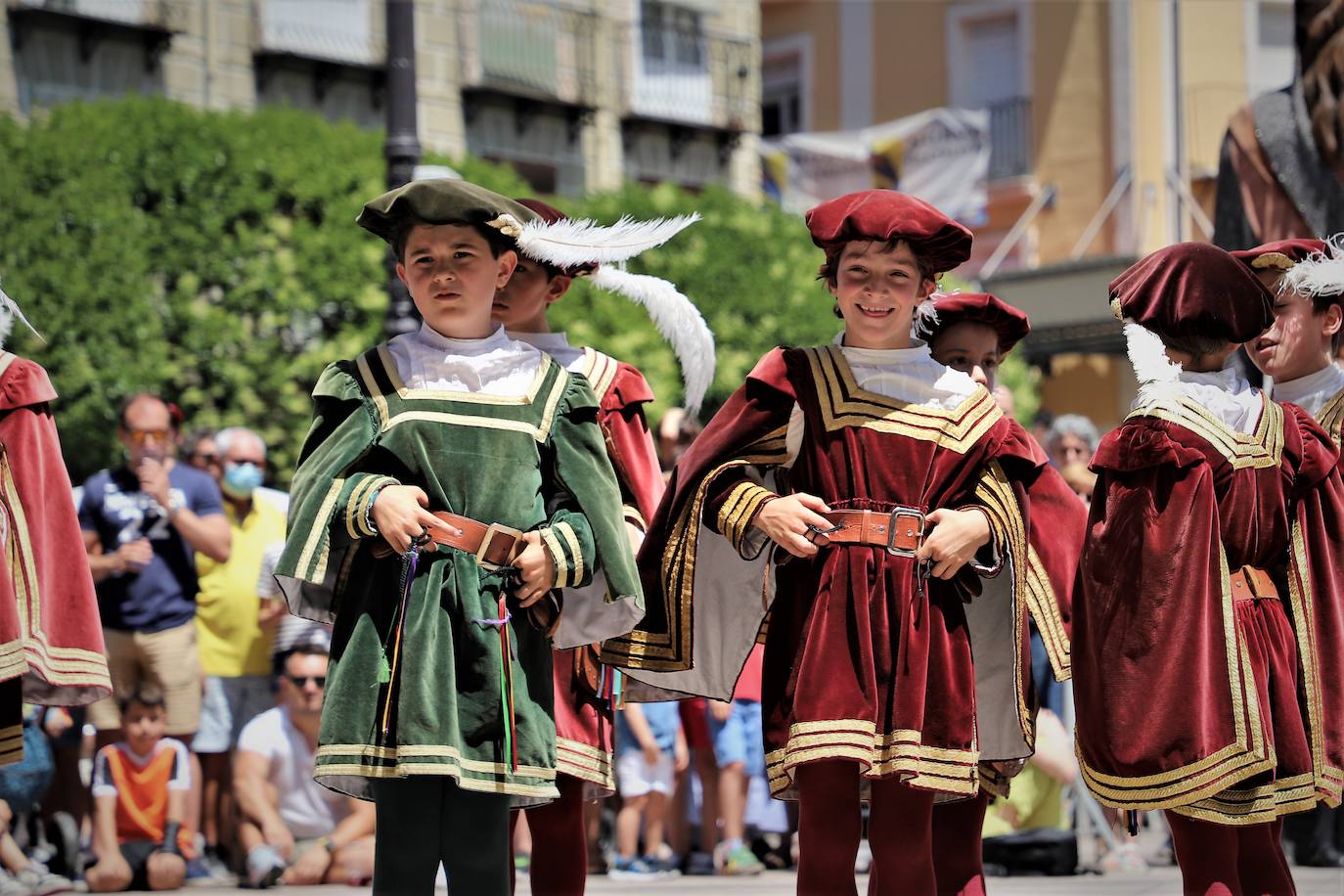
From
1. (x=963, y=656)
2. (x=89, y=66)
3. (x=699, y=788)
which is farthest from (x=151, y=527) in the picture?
(x=89, y=66)

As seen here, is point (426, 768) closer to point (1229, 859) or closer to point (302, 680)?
point (1229, 859)

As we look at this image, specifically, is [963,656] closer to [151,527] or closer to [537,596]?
[537,596]

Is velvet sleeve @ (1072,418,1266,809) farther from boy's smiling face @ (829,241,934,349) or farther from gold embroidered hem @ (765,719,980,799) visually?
boy's smiling face @ (829,241,934,349)

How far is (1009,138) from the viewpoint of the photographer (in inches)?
1086

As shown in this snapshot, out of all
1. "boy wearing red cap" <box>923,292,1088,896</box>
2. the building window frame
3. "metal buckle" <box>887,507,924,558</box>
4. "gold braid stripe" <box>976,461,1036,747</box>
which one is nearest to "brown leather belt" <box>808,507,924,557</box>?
"metal buckle" <box>887,507,924,558</box>

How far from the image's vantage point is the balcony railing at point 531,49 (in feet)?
80.9

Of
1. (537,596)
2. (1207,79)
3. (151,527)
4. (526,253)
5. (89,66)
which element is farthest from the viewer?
(1207,79)

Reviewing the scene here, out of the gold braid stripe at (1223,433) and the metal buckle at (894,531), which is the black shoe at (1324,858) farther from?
the metal buckle at (894,531)

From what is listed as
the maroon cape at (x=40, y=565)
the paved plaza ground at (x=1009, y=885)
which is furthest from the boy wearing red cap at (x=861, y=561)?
the paved plaza ground at (x=1009, y=885)

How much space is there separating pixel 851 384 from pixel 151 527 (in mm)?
4248

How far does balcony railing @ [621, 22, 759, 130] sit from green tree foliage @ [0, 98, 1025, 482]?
7062 mm

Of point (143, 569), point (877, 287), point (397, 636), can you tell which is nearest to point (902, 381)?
point (877, 287)

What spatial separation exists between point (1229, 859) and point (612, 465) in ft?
5.93

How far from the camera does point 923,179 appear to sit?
26781 millimetres
